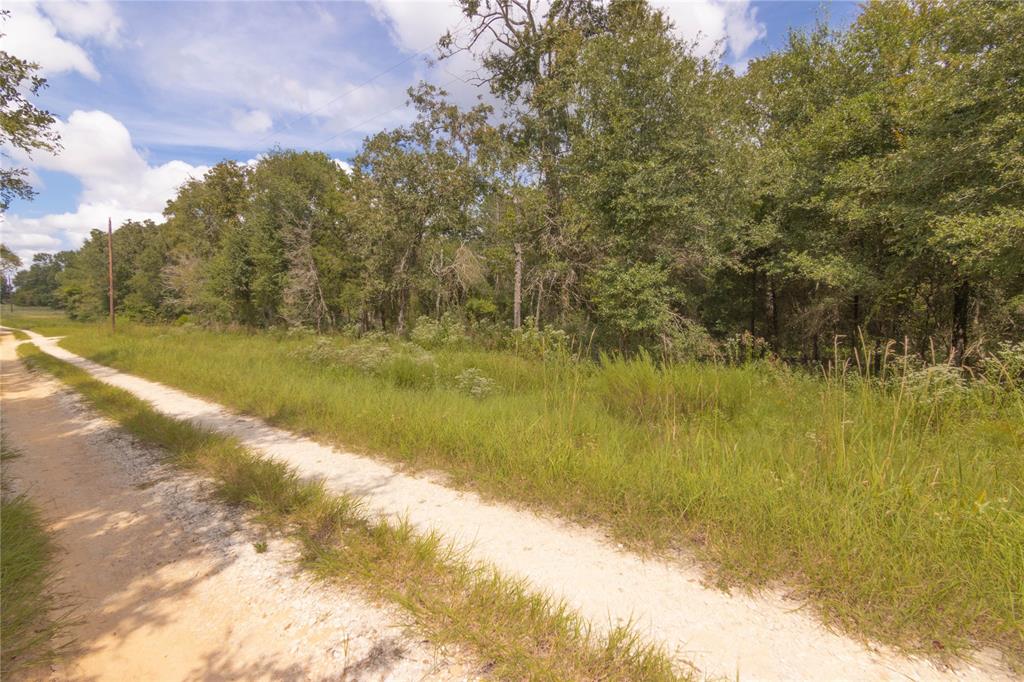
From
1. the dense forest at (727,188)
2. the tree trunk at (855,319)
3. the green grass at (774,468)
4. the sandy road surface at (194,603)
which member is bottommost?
the sandy road surface at (194,603)

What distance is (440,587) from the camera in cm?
259

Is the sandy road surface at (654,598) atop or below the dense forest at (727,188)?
below

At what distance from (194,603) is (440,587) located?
1.50 m

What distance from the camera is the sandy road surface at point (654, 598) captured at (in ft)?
6.75

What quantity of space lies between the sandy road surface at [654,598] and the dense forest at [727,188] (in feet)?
15.4

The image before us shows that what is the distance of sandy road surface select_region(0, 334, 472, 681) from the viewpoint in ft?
7.10

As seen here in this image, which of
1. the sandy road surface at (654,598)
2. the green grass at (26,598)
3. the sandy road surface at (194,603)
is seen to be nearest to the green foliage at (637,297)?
the sandy road surface at (654,598)

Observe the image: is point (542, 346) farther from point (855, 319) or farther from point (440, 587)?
point (855, 319)

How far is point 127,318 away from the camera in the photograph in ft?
130

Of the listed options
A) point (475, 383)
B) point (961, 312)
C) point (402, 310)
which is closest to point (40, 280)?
point (402, 310)

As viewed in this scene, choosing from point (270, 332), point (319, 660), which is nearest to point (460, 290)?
point (270, 332)

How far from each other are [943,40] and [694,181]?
18.6 ft

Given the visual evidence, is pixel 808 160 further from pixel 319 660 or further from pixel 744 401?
pixel 319 660

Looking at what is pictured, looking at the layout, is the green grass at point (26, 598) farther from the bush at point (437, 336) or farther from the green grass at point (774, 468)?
the bush at point (437, 336)
